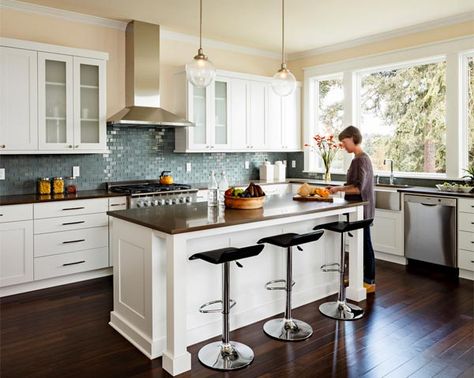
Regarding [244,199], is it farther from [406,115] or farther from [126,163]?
[406,115]

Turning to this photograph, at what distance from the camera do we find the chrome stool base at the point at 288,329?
3108mm

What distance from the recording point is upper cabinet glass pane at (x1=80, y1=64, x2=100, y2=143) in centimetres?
464

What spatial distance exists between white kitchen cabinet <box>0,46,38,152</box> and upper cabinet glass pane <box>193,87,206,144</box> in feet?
6.34

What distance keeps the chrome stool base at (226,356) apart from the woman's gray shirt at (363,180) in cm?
176

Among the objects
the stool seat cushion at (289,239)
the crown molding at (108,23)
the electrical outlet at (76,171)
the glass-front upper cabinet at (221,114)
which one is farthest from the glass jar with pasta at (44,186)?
the stool seat cushion at (289,239)

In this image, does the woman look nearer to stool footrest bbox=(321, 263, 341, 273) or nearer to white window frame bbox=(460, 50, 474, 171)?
stool footrest bbox=(321, 263, 341, 273)

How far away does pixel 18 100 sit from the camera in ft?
13.7

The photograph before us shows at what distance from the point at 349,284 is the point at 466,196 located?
1.64 meters

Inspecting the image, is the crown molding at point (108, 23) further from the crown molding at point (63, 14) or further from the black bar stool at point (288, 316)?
the black bar stool at point (288, 316)

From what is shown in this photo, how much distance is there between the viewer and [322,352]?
114 inches

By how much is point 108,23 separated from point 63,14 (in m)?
0.51

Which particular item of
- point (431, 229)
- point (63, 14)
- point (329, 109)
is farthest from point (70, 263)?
point (329, 109)

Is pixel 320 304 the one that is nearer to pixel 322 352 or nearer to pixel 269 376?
pixel 322 352

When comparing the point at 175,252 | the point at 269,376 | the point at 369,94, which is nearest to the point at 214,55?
the point at 369,94
